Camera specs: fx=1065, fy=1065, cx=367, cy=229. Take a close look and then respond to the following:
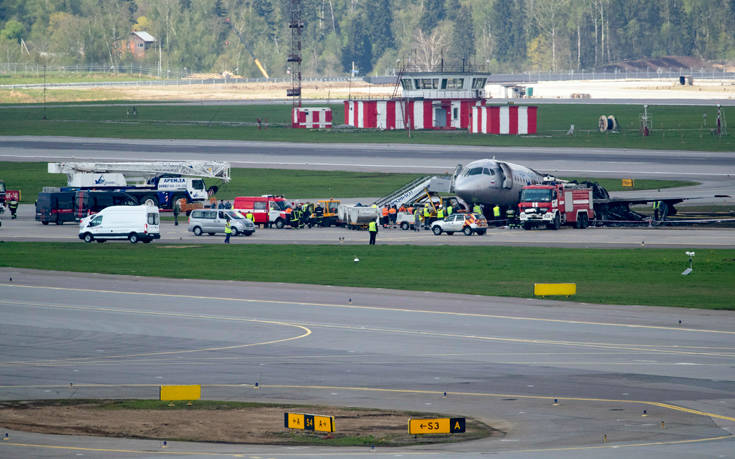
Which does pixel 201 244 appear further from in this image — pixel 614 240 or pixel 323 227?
pixel 614 240

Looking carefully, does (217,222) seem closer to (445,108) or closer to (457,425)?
(457,425)

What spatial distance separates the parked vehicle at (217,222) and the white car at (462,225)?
41.2 feet

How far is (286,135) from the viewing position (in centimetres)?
15325

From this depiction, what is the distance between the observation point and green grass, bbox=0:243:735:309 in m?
46.4

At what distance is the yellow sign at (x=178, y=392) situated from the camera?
88.7 feet

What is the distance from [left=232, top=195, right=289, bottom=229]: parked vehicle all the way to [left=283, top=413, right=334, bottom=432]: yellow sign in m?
53.5

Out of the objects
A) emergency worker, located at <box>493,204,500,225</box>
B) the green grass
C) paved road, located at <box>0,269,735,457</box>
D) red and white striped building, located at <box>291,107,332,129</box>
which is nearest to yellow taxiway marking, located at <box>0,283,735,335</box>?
paved road, located at <box>0,269,735,457</box>

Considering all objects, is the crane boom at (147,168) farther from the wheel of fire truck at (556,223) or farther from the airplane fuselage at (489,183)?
the wheel of fire truck at (556,223)

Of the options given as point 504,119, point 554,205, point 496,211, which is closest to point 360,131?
point 504,119

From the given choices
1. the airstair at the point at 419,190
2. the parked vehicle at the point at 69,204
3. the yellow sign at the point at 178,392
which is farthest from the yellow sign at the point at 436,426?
the parked vehicle at the point at 69,204

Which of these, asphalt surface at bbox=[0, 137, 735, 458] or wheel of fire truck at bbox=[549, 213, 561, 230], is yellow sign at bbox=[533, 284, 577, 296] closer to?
asphalt surface at bbox=[0, 137, 735, 458]

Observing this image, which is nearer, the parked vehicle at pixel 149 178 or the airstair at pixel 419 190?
the airstair at pixel 419 190

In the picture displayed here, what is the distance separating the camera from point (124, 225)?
67.1m

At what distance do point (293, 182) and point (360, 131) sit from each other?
55796 millimetres
